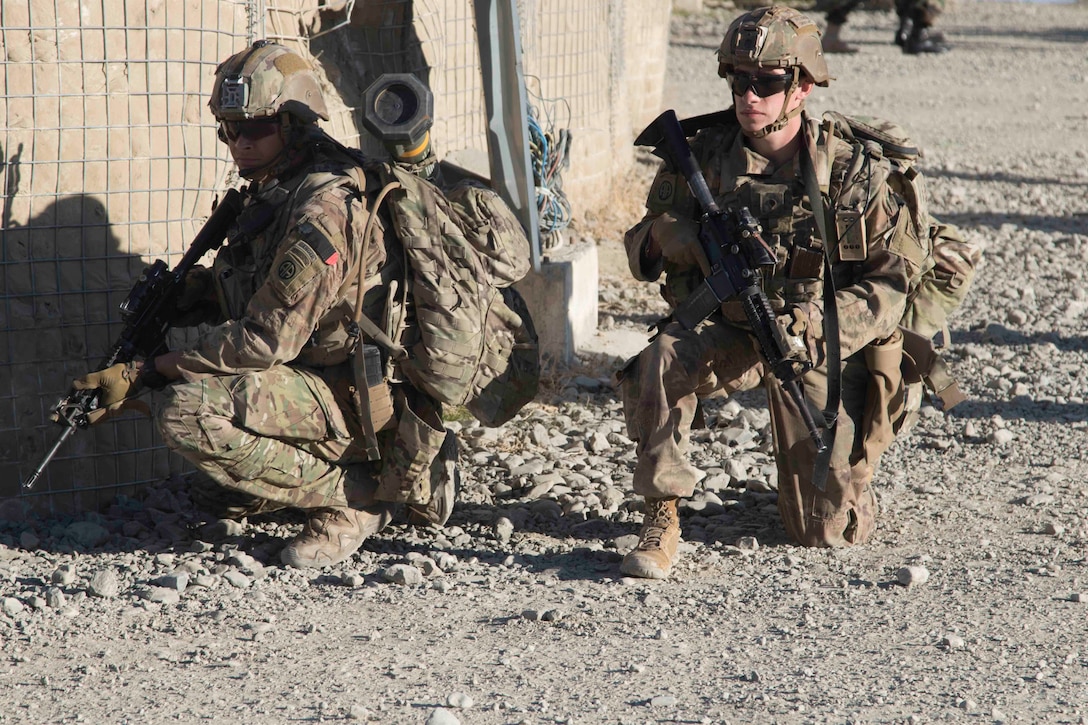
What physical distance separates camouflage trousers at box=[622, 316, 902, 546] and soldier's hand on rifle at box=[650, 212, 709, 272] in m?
0.22

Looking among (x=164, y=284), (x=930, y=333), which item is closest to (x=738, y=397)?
(x=930, y=333)

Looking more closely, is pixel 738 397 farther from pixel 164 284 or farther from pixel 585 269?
pixel 164 284

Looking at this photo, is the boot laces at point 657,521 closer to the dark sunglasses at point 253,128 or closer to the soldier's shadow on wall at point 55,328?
the dark sunglasses at point 253,128

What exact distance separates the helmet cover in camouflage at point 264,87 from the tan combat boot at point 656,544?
1.60 metres

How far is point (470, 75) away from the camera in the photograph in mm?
6145

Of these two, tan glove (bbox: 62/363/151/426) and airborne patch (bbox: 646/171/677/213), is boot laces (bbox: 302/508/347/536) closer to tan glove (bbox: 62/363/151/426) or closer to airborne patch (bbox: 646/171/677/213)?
tan glove (bbox: 62/363/151/426)

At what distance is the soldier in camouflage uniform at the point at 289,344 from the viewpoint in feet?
11.5

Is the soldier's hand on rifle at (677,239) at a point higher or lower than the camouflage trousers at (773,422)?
higher

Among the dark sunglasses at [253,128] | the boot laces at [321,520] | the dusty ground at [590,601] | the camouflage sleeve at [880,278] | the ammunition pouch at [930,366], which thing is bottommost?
the dusty ground at [590,601]

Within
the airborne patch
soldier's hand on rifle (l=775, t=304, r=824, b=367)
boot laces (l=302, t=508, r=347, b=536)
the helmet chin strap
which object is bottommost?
boot laces (l=302, t=508, r=347, b=536)

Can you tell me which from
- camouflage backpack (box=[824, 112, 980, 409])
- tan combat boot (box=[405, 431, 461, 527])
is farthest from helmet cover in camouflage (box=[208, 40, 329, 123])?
camouflage backpack (box=[824, 112, 980, 409])

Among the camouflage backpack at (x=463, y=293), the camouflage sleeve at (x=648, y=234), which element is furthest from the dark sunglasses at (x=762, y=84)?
the camouflage backpack at (x=463, y=293)

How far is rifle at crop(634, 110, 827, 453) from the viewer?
353cm

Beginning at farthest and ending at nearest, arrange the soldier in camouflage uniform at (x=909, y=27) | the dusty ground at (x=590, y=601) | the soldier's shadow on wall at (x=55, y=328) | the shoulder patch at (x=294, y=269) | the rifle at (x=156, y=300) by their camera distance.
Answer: the soldier in camouflage uniform at (x=909, y=27)
the soldier's shadow on wall at (x=55, y=328)
the rifle at (x=156, y=300)
the shoulder patch at (x=294, y=269)
the dusty ground at (x=590, y=601)
